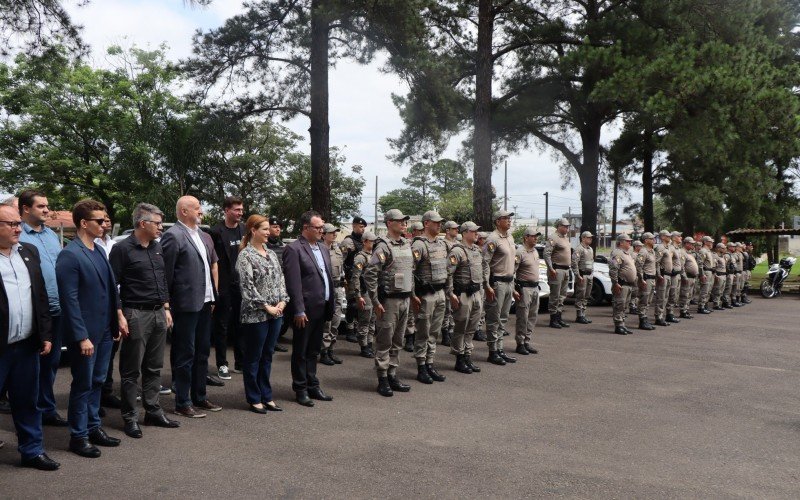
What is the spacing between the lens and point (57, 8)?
34.0 feet

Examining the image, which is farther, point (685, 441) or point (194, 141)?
point (194, 141)

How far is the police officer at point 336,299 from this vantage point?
855 centimetres

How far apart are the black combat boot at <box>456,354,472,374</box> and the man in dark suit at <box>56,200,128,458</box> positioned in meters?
4.26

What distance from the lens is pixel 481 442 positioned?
5.09 meters

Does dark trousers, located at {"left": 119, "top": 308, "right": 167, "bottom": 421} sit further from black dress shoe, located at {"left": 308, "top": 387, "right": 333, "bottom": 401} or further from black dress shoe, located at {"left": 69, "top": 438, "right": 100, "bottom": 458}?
black dress shoe, located at {"left": 308, "top": 387, "right": 333, "bottom": 401}

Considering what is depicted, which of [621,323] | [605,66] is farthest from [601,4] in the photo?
[621,323]

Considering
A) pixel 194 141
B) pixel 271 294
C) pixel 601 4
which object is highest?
pixel 601 4

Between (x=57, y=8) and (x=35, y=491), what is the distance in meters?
9.16

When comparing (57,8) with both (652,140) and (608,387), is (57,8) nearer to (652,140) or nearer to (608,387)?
(608,387)

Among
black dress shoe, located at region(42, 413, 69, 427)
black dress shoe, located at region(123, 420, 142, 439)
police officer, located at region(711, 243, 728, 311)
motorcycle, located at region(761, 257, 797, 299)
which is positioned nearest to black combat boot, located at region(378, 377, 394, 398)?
black dress shoe, located at region(123, 420, 142, 439)

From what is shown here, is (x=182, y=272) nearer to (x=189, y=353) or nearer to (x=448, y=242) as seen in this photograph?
(x=189, y=353)

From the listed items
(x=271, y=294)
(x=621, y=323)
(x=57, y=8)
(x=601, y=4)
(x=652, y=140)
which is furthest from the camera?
(x=652, y=140)

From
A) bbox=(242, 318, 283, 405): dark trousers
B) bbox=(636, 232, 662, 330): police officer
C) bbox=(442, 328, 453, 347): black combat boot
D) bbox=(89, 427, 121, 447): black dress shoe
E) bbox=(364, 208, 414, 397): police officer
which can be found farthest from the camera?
bbox=(636, 232, 662, 330): police officer

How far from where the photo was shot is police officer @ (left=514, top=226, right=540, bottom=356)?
30.6 ft
